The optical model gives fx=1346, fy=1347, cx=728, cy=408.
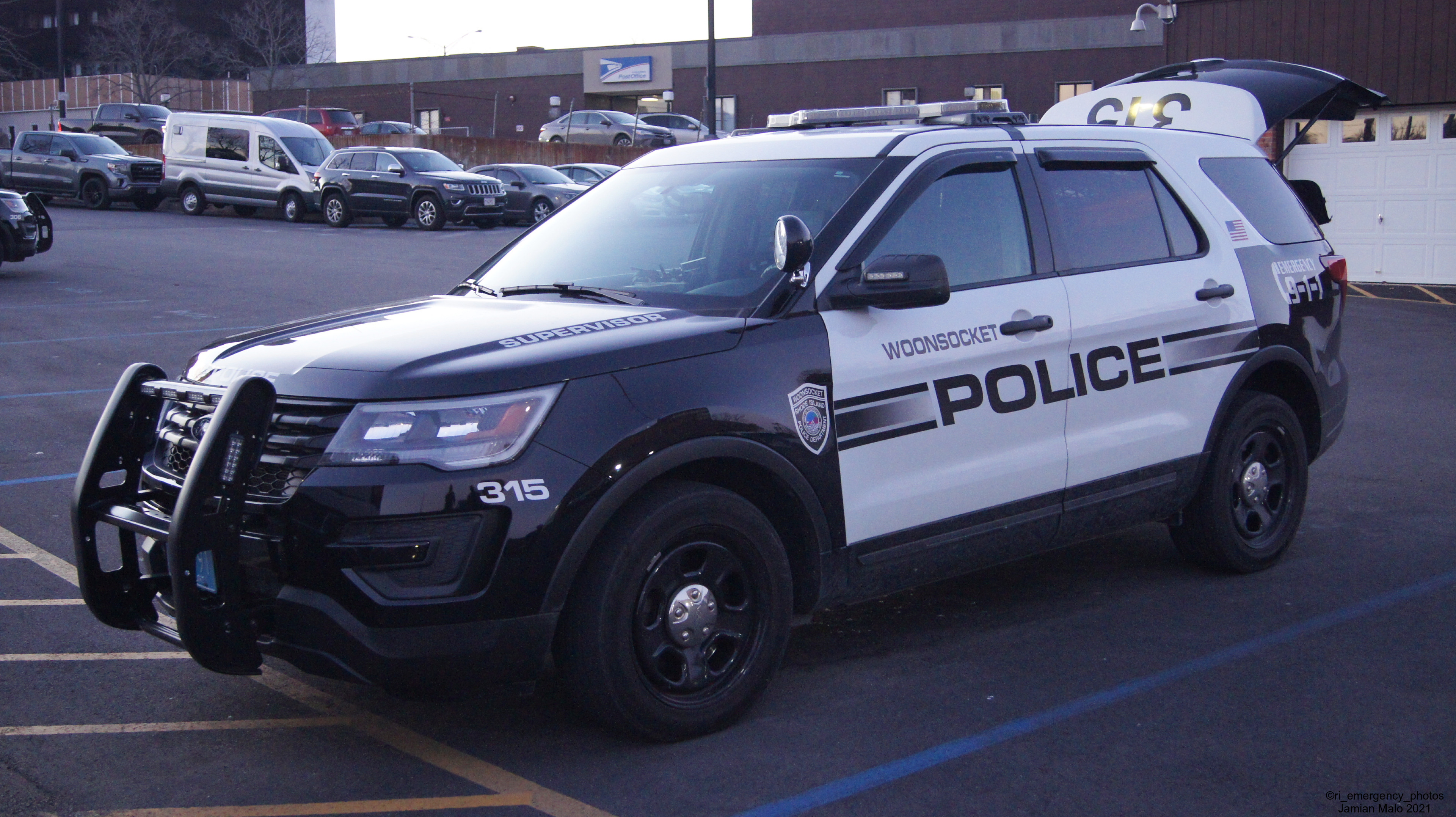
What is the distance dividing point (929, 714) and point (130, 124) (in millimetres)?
44803

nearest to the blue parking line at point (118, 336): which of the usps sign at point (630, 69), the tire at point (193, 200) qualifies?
the tire at point (193, 200)

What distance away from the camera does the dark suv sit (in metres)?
27.5

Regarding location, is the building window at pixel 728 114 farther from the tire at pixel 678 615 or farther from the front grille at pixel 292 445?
the front grille at pixel 292 445

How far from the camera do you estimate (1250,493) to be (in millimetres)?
5898

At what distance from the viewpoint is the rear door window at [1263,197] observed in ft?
19.5

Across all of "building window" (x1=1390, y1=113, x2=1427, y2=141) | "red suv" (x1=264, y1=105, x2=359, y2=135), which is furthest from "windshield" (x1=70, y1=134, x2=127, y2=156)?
"building window" (x1=1390, y1=113, x2=1427, y2=141)

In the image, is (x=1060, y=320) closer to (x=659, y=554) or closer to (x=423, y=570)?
(x=659, y=554)

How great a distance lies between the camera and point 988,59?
52.1 meters

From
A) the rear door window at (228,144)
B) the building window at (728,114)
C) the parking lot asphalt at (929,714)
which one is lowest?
the parking lot asphalt at (929,714)

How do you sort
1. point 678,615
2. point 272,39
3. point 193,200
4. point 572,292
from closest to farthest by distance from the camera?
point 678,615
point 572,292
point 193,200
point 272,39

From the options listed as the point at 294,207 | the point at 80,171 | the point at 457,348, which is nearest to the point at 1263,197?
the point at 457,348

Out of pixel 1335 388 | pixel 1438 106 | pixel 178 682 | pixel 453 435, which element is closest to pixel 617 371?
pixel 453 435

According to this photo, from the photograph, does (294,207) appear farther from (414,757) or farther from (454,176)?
(414,757)

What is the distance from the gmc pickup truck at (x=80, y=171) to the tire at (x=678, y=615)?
30114mm
